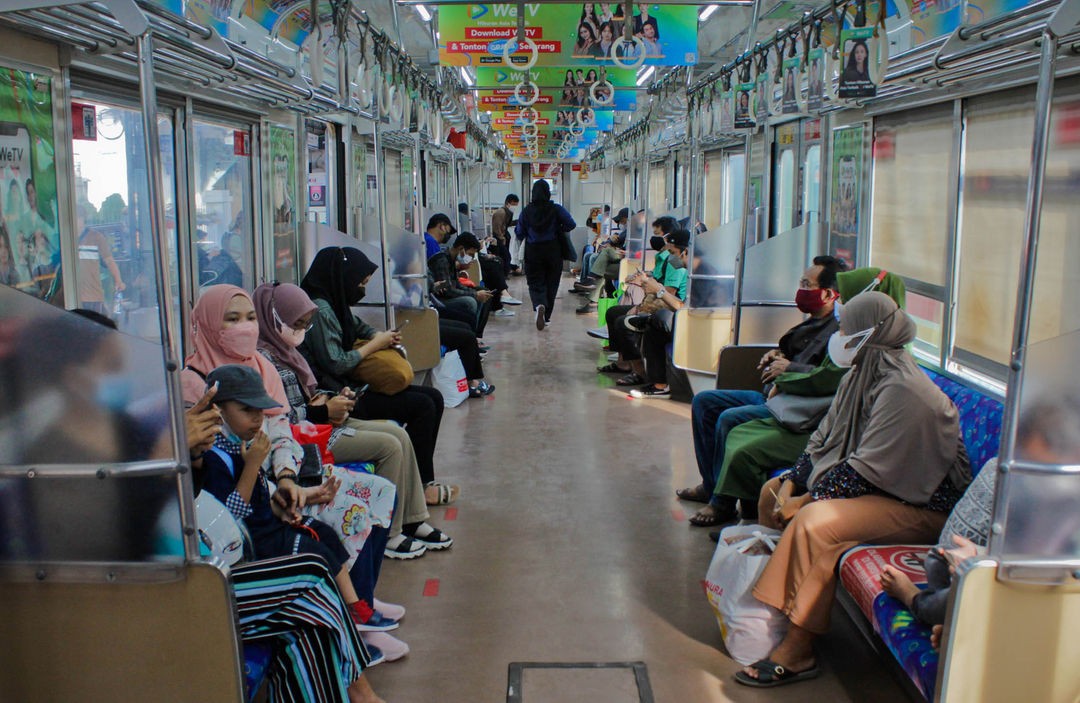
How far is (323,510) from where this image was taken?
3461mm

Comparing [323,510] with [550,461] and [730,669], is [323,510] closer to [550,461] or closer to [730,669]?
[730,669]

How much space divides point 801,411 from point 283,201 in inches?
141

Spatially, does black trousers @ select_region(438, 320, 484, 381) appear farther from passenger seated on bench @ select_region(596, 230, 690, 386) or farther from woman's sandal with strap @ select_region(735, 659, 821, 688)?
woman's sandal with strap @ select_region(735, 659, 821, 688)

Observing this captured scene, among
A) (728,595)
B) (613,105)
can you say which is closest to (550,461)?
(728,595)

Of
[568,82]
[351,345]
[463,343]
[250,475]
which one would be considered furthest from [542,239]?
[250,475]

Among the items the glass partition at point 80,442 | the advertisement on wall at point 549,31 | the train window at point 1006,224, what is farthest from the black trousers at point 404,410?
the advertisement on wall at point 549,31

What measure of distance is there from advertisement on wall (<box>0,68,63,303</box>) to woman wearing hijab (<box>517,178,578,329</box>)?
8.21m

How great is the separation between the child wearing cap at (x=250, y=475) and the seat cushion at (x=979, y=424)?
2.25 metres

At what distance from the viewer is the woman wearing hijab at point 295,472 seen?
337 cm

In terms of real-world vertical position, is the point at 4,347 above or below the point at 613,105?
below

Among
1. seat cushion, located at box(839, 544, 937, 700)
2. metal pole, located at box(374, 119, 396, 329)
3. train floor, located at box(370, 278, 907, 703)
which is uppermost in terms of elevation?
metal pole, located at box(374, 119, 396, 329)

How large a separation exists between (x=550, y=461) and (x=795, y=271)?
203 cm

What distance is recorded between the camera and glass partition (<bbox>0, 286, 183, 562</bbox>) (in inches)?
89.7

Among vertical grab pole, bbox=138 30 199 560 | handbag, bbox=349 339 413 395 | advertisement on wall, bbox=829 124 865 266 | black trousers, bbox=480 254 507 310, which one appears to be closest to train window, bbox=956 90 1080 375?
advertisement on wall, bbox=829 124 865 266
